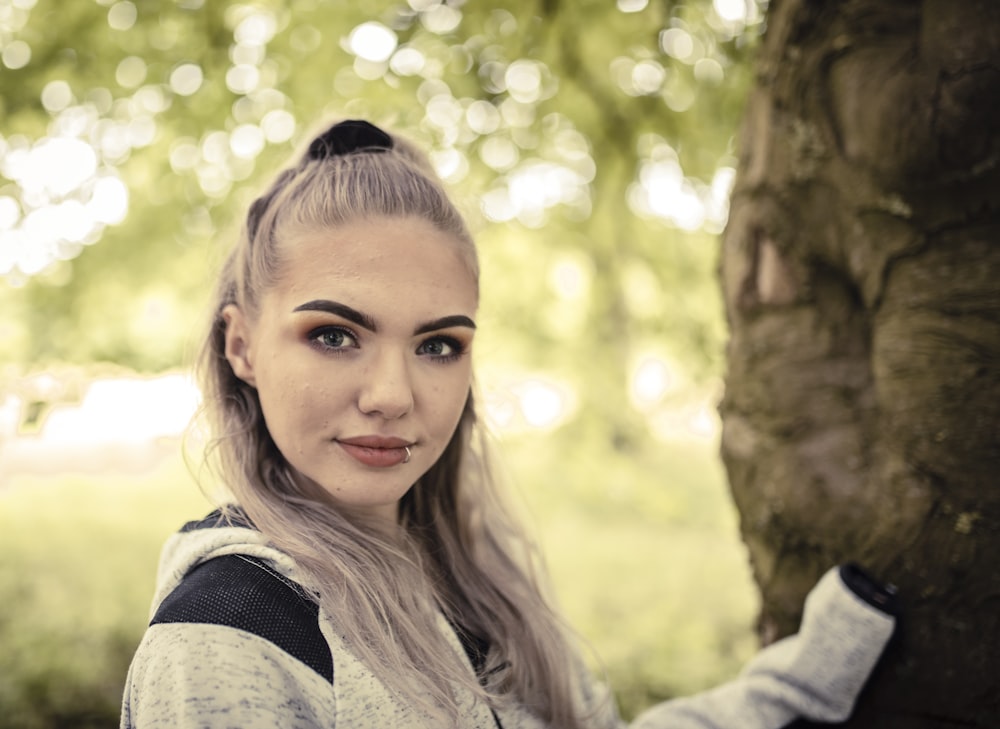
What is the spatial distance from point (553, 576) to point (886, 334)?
525cm

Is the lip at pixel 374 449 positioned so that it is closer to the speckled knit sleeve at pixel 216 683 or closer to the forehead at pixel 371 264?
the forehead at pixel 371 264

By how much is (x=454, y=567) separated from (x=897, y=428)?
103cm

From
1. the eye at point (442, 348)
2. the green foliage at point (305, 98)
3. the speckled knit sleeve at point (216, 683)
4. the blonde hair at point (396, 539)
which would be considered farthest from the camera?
the green foliage at point (305, 98)

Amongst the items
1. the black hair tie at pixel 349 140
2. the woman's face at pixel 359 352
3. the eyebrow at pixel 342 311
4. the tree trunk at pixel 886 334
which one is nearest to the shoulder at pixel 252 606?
the woman's face at pixel 359 352

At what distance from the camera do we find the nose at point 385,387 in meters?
1.36

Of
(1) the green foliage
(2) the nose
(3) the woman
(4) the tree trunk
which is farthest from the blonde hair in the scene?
(1) the green foliage

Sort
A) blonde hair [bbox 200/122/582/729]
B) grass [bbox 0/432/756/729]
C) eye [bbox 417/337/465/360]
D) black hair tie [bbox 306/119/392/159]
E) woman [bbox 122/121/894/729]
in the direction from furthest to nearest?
1. grass [bbox 0/432/756/729]
2. black hair tie [bbox 306/119/392/159]
3. eye [bbox 417/337/465/360]
4. blonde hair [bbox 200/122/582/729]
5. woman [bbox 122/121/894/729]

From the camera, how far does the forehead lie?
138cm

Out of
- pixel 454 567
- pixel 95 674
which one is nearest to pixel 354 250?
pixel 454 567

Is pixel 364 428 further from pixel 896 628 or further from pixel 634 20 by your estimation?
pixel 634 20

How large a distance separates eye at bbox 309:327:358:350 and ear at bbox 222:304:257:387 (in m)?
0.20

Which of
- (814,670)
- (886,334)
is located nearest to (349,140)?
(886,334)

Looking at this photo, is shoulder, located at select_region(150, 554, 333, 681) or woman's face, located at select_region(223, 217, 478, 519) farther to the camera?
woman's face, located at select_region(223, 217, 478, 519)

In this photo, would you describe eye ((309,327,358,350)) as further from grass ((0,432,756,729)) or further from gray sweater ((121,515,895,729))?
grass ((0,432,756,729))
